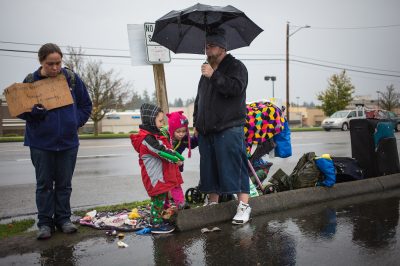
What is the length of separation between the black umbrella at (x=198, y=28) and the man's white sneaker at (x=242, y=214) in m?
1.90

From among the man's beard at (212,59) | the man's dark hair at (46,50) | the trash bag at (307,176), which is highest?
the man's dark hair at (46,50)

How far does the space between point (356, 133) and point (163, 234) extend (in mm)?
4084

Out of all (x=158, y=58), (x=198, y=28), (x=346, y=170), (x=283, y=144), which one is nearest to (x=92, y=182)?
(x=158, y=58)

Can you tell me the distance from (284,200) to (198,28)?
2.44 metres

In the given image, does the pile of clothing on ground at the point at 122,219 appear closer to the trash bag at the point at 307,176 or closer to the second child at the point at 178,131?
the second child at the point at 178,131

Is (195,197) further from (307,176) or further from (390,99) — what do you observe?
(390,99)

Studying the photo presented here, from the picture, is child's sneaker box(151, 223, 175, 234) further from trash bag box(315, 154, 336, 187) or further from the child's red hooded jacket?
trash bag box(315, 154, 336, 187)

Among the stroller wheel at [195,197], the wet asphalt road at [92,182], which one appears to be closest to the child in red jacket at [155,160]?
the stroller wheel at [195,197]

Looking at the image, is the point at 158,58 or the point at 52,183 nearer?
the point at 52,183

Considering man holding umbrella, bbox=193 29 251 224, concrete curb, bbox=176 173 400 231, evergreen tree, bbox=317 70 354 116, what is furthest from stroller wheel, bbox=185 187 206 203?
evergreen tree, bbox=317 70 354 116

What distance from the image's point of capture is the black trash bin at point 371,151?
657 cm

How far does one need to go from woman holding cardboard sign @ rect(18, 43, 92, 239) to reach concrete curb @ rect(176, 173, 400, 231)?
1256mm

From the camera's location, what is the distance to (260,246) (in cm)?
370

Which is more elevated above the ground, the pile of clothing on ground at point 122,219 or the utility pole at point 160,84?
the utility pole at point 160,84
